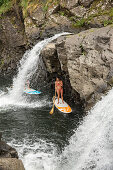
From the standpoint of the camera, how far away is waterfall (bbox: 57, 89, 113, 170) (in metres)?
5.01

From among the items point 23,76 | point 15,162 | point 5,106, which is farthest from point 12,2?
point 15,162

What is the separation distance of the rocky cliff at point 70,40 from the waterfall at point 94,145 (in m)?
1.54

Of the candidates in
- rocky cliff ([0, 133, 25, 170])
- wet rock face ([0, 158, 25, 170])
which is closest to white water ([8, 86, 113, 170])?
rocky cliff ([0, 133, 25, 170])

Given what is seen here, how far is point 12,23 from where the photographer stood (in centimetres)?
1691

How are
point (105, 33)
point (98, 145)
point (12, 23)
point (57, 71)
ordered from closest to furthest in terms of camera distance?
point (98, 145)
point (105, 33)
point (57, 71)
point (12, 23)

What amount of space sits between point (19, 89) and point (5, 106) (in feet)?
7.82

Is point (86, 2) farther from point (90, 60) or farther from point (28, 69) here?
point (90, 60)

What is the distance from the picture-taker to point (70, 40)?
31.0ft

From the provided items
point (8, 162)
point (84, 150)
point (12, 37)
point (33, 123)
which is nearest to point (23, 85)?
point (33, 123)

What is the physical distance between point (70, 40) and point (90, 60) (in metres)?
1.69

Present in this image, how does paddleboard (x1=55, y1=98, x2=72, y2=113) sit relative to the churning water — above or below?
below

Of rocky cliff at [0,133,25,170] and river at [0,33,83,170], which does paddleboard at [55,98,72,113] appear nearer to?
river at [0,33,83,170]

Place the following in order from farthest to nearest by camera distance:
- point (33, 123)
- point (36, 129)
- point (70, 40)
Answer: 1. point (70, 40)
2. point (33, 123)
3. point (36, 129)

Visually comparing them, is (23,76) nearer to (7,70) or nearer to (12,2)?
(7,70)
